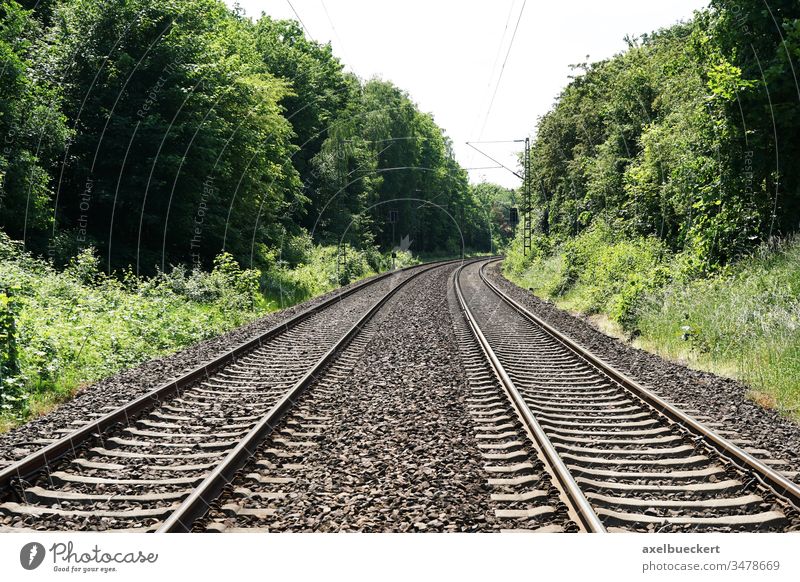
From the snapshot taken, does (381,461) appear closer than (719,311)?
Yes

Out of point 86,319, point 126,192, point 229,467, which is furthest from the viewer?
point 126,192

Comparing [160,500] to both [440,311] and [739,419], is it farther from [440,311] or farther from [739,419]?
[440,311]

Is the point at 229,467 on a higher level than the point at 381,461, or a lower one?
higher

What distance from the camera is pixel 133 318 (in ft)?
42.1

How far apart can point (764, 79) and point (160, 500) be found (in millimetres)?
12030

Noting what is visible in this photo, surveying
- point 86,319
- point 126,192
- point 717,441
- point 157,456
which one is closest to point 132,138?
point 126,192

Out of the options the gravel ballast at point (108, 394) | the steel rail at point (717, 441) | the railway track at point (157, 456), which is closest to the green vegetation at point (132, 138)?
the gravel ballast at point (108, 394)

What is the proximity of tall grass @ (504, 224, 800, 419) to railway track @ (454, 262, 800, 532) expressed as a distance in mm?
1848

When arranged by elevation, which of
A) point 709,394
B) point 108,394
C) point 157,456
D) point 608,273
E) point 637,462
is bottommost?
point 709,394

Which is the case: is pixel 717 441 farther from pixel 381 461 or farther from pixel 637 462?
pixel 381 461

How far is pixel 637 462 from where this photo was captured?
18.6 ft

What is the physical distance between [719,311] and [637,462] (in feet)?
21.2

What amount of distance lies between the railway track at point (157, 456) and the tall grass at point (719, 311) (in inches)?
242

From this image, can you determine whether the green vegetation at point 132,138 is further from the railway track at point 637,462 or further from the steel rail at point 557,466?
the railway track at point 637,462
